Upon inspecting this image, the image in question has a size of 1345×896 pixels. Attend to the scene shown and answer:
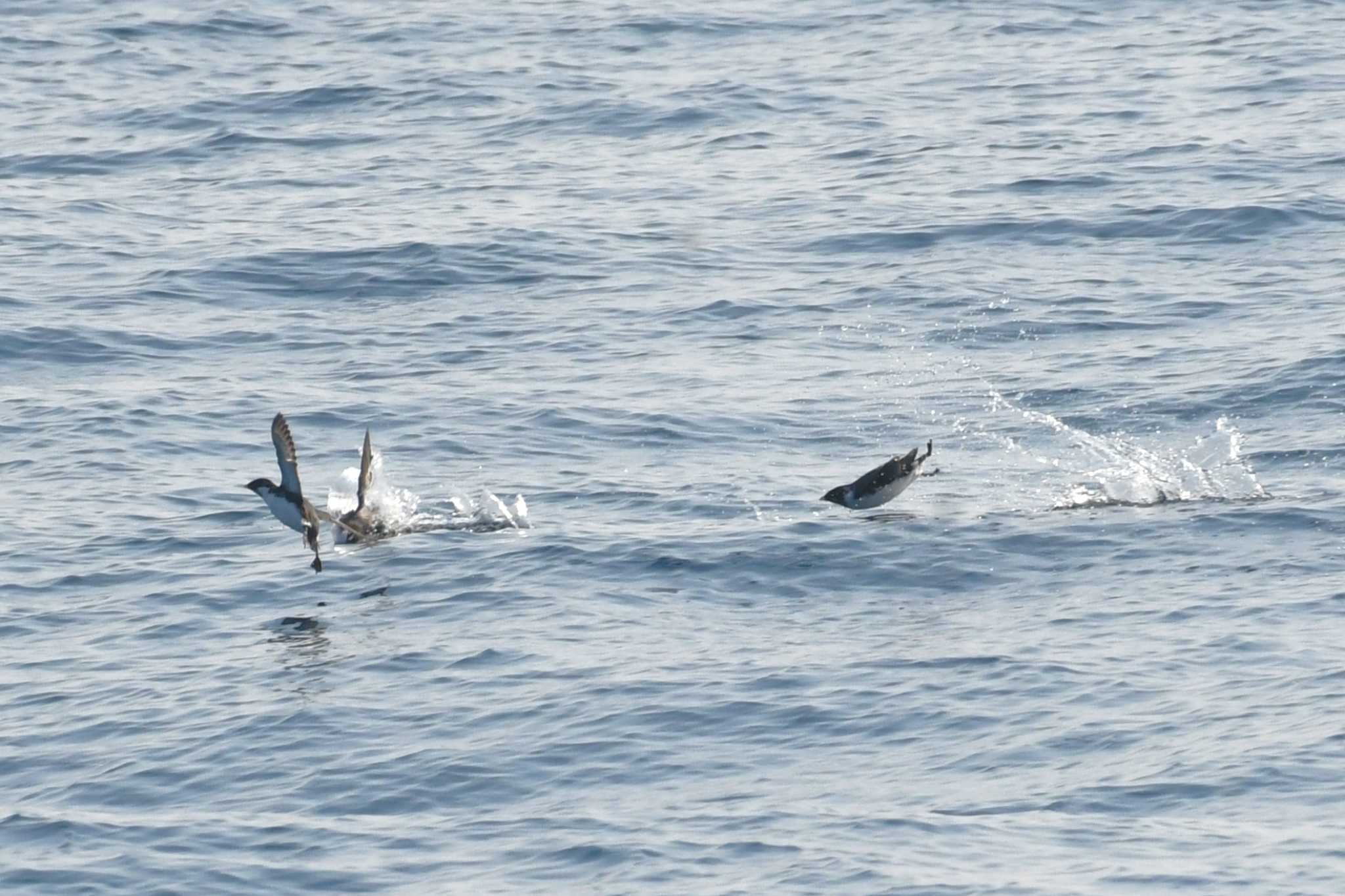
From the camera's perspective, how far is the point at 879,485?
18484 mm

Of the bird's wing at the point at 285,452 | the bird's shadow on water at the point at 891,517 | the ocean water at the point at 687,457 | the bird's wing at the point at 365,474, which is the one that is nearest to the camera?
the ocean water at the point at 687,457

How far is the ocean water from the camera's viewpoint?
13.0 meters

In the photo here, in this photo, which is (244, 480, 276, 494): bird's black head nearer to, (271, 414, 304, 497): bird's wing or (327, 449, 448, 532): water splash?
(271, 414, 304, 497): bird's wing

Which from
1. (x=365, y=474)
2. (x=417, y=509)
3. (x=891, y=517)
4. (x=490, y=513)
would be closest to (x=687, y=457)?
(x=490, y=513)

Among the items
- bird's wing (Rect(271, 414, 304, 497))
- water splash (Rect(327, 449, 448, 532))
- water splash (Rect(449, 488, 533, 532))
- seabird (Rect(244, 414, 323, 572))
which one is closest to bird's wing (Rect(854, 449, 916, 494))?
water splash (Rect(449, 488, 533, 532))

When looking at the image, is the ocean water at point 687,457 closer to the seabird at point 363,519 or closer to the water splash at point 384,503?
the water splash at point 384,503

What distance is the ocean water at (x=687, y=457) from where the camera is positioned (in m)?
13.0

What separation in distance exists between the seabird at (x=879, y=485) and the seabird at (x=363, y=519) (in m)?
3.86

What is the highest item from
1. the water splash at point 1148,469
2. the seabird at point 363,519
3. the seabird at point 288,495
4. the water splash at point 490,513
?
the seabird at point 288,495

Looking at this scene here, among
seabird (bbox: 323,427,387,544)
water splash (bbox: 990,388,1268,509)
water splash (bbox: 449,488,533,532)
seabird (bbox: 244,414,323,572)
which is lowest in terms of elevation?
water splash (bbox: 990,388,1268,509)

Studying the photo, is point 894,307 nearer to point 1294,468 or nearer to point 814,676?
point 1294,468

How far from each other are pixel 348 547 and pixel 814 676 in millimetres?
5372

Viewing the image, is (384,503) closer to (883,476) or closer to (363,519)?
(363,519)

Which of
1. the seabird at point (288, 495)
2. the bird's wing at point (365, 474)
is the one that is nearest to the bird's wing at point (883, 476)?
the bird's wing at point (365, 474)
